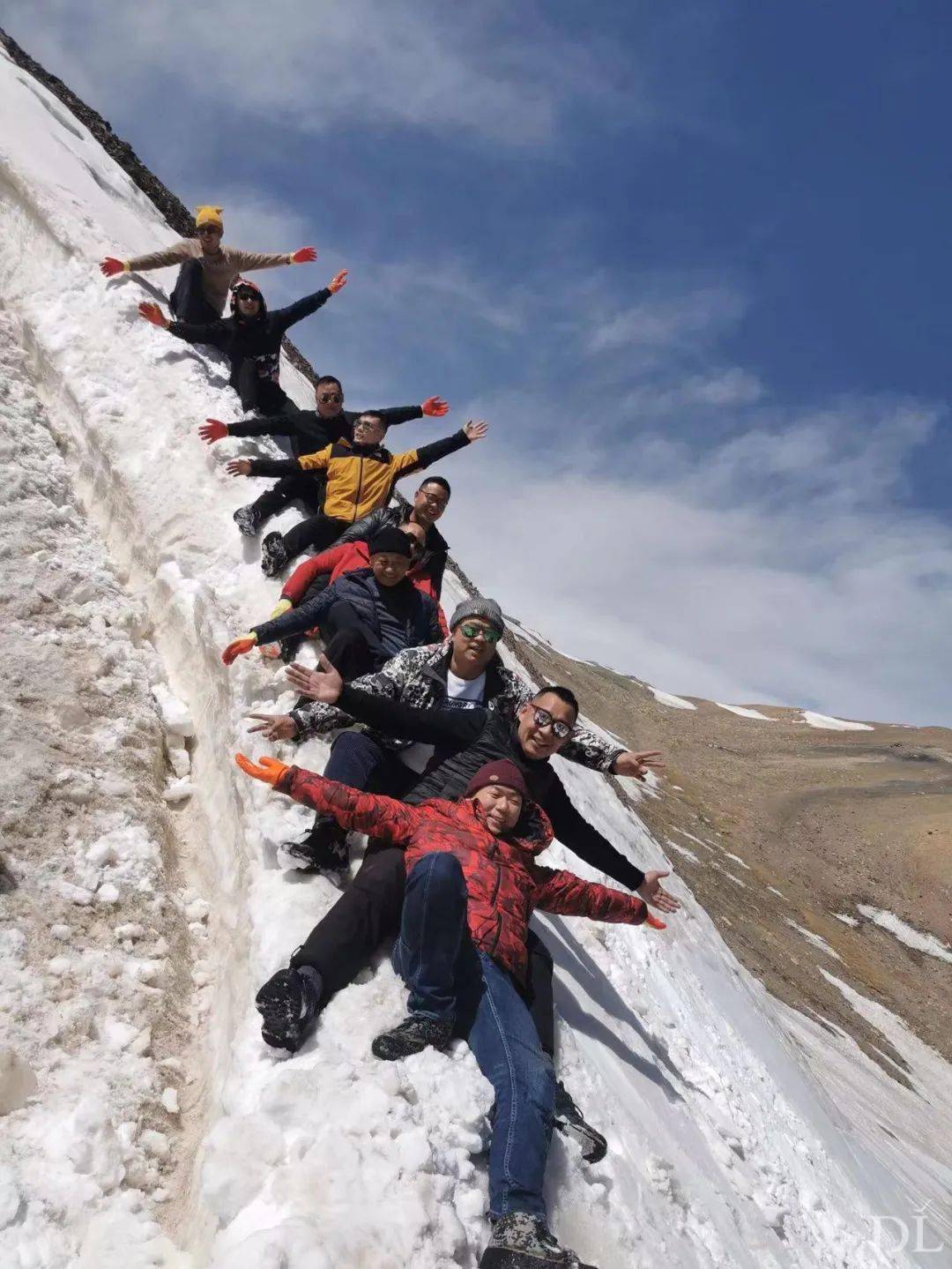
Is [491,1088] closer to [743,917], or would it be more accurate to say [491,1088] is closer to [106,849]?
[106,849]

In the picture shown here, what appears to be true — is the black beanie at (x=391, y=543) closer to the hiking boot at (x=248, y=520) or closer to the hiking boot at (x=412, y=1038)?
the hiking boot at (x=248, y=520)

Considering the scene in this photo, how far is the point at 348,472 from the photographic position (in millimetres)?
7258

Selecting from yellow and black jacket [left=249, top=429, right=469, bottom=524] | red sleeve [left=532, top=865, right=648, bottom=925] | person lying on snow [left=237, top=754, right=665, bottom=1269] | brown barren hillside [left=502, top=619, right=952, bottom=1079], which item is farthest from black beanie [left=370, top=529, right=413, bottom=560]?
brown barren hillside [left=502, top=619, right=952, bottom=1079]

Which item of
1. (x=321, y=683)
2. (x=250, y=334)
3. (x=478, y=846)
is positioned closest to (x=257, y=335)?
(x=250, y=334)

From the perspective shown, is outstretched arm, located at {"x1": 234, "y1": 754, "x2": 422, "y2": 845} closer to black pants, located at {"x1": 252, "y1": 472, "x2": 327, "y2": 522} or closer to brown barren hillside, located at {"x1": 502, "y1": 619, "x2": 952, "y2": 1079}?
black pants, located at {"x1": 252, "y1": 472, "x2": 327, "y2": 522}

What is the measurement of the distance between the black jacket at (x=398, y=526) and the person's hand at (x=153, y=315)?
4.17m

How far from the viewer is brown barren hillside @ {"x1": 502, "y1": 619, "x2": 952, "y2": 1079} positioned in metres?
20.5

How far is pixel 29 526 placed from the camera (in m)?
6.12

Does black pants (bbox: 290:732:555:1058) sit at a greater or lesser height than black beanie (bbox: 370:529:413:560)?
lesser

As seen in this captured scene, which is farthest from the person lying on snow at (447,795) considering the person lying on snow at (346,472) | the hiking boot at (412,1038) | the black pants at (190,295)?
the black pants at (190,295)

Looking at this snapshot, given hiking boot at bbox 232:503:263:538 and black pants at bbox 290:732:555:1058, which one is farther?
hiking boot at bbox 232:503:263:538

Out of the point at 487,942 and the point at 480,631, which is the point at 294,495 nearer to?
the point at 480,631

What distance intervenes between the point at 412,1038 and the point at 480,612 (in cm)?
258

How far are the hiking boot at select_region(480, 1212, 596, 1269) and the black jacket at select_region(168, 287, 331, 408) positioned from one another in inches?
336
